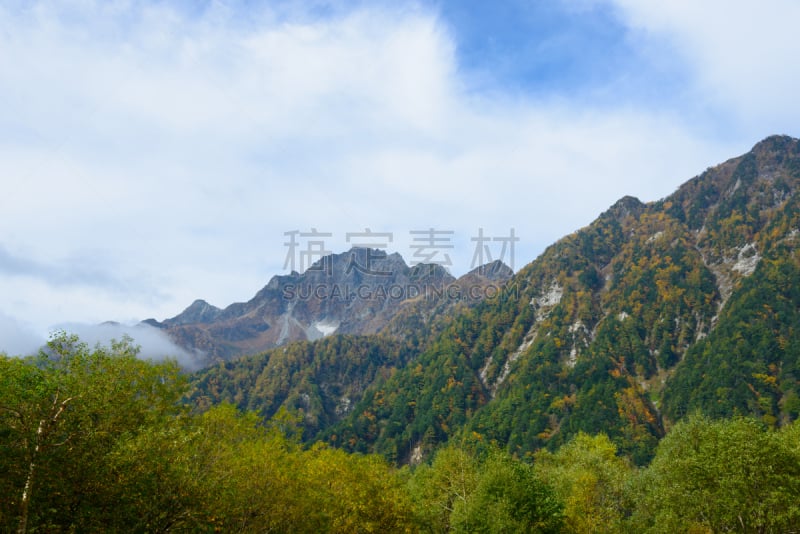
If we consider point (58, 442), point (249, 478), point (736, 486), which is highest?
point (58, 442)

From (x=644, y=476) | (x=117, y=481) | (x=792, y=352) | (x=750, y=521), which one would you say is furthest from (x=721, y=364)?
(x=117, y=481)

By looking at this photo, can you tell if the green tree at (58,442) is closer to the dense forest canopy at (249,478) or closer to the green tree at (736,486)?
the dense forest canopy at (249,478)

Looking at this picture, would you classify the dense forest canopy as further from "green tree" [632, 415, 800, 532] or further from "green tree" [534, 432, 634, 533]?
"green tree" [534, 432, 634, 533]

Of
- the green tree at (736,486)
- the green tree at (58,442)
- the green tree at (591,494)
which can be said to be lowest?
the green tree at (591,494)

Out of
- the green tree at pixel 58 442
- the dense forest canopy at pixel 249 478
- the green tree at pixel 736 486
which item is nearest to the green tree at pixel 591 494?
the dense forest canopy at pixel 249 478

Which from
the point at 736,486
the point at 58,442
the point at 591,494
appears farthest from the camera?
the point at 591,494

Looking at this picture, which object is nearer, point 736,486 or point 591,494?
point 736,486

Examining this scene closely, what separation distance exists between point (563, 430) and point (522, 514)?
16696 cm

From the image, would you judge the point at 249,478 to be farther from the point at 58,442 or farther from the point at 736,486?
Result: the point at 736,486

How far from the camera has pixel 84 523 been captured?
21.7m

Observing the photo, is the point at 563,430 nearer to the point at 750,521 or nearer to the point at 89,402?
the point at 750,521

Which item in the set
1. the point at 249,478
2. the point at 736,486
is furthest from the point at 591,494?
the point at 249,478

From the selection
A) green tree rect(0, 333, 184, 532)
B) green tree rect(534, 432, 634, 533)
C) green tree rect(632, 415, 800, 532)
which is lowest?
green tree rect(534, 432, 634, 533)

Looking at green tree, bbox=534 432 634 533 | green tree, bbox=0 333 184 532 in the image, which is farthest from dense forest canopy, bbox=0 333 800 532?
green tree, bbox=534 432 634 533
